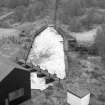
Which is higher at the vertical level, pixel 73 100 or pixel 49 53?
pixel 49 53

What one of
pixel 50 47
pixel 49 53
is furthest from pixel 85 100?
pixel 50 47

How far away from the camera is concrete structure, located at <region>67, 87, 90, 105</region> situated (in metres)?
9.79

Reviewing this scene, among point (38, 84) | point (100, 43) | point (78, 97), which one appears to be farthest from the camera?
point (100, 43)

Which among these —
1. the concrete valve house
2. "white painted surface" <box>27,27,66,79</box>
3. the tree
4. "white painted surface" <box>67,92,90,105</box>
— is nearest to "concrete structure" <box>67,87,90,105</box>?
"white painted surface" <box>67,92,90,105</box>

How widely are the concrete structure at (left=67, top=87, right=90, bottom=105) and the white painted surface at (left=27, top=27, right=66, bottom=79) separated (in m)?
2.92

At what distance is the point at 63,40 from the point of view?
15.6 metres

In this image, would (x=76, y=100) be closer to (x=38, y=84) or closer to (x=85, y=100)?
(x=85, y=100)

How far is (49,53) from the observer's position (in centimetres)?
1477

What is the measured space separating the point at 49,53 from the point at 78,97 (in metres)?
5.85

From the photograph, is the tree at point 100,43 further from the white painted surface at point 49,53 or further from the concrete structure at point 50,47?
the white painted surface at point 49,53

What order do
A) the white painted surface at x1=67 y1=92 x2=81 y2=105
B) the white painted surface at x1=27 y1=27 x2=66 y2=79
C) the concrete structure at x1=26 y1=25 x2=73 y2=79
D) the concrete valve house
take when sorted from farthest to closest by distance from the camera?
the white painted surface at x1=27 y1=27 x2=66 y2=79 → the concrete structure at x1=26 y1=25 x2=73 y2=79 → the white painted surface at x1=67 y1=92 x2=81 y2=105 → the concrete valve house

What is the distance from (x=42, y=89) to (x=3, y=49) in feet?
27.6

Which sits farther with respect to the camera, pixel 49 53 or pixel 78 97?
pixel 49 53

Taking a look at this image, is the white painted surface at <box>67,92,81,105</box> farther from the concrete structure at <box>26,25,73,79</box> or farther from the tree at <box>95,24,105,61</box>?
the tree at <box>95,24,105,61</box>
